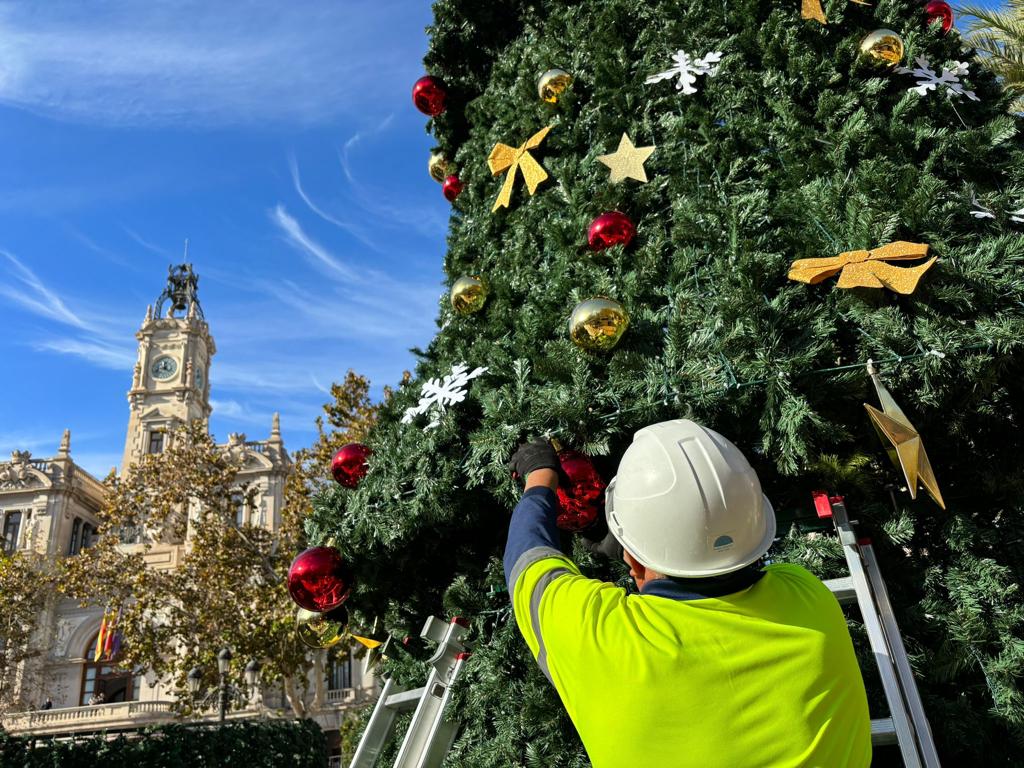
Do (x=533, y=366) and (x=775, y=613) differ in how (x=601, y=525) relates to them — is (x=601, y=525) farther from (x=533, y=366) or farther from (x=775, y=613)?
(x=775, y=613)

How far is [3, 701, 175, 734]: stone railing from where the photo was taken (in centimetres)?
2653

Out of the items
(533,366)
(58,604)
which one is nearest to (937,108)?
(533,366)

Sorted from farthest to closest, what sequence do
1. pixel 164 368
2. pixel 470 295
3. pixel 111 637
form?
pixel 164 368 < pixel 111 637 < pixel 470 295

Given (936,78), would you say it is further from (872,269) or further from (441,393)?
(441,393)

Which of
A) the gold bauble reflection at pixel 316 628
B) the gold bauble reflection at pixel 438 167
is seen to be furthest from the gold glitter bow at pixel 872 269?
the gold bauble reflection at pixel 438 167

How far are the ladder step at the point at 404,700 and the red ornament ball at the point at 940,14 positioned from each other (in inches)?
179

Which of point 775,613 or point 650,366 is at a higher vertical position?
point 650,366

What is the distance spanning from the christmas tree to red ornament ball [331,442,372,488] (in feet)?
0.31

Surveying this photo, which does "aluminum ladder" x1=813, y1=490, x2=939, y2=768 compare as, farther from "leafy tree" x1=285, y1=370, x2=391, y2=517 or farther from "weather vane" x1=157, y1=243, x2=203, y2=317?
"weather vane" x1=157, y1=243, x2=203, y2=317

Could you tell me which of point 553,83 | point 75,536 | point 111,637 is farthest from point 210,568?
point 75,536

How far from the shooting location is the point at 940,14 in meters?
4.10

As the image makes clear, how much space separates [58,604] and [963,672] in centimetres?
3727

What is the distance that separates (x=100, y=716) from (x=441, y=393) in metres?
31.3

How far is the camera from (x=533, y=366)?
3.19 m
